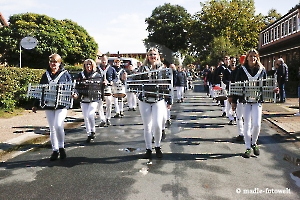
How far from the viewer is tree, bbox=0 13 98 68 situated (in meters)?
23.3

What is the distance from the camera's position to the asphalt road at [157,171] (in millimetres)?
4305

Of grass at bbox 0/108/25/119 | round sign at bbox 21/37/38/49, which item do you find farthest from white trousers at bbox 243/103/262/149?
round sign at bbox 21/37/38/49

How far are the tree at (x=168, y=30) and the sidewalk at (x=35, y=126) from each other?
55617 mm

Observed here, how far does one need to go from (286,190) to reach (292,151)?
8.25 feet

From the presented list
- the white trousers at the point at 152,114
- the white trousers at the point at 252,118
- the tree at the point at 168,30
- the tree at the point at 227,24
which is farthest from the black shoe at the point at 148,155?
the tree at the point at 168,30

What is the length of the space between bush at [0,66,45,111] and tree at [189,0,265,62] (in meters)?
34.8

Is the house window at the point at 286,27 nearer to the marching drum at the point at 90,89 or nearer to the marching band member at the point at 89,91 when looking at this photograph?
the marching band member at the point at 89,91

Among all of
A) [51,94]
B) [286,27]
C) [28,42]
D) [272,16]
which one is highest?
[272,16]

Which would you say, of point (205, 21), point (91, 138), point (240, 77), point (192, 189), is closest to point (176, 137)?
point (91, 138)

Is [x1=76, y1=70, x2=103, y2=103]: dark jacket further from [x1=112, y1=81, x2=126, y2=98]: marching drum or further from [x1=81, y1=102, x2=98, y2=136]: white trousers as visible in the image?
[x1=112, y1=81, x2=126, y2=98]: marching drum

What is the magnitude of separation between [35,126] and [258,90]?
6416mm

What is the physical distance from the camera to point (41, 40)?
78.6 ft

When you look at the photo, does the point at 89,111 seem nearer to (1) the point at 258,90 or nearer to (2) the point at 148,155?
(2) the point at 148,155

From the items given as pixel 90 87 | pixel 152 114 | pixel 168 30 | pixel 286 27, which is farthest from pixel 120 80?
pixel 168 30
